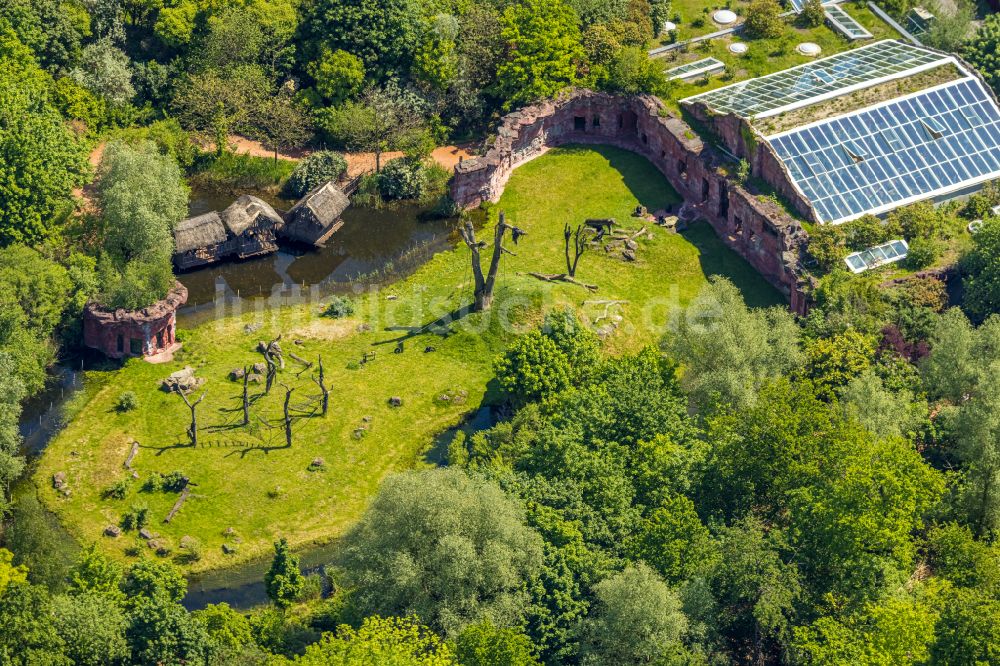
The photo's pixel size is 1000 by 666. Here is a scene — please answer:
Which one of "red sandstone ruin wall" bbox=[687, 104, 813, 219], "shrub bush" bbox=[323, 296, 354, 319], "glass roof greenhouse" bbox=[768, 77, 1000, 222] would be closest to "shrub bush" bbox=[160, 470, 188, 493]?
"shrub bush" bbox=[323, 296, 354, 319]

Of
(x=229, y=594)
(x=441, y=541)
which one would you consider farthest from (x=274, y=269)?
(x=441, y=541)

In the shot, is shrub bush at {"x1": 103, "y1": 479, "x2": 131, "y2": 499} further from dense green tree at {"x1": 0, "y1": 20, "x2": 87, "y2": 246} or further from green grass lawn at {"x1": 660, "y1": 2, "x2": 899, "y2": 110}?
green grass lawn at {"x1": 660, "y1": 2, "x2": 899, "y2": 110}

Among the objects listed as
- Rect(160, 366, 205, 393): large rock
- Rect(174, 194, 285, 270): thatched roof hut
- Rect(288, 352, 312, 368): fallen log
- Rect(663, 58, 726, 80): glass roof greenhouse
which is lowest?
Rect(288, 352, 312, 368): fallen log

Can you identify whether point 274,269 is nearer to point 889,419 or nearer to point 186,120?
point 186,120

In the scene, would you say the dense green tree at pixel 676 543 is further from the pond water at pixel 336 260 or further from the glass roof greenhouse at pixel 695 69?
the glass roof greenhouse at pixel 695 69

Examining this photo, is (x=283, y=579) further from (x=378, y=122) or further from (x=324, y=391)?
(x=378, y=122)

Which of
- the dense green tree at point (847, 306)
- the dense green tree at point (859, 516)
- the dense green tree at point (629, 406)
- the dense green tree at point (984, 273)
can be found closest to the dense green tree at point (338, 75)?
the dense green tree at point (629, 406)
